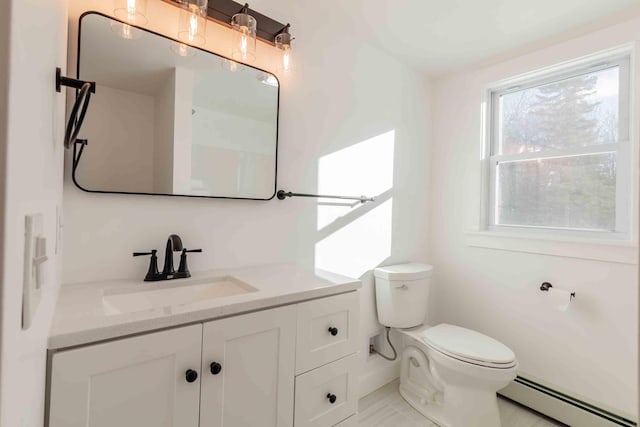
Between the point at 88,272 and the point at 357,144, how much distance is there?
1.49 m

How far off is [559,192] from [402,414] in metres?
1.66

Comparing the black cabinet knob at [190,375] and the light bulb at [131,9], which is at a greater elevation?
the light bulb at [131,9]

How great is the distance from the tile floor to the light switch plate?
174 cm

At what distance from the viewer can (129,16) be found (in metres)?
1.08

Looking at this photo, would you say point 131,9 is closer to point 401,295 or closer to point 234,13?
point 234,13

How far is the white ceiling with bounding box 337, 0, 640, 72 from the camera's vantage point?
1.54 metres

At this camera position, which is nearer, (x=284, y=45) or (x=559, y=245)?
(x=284, y=45)

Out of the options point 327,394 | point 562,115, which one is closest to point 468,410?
point 327,394

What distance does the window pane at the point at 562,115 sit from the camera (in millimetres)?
1694

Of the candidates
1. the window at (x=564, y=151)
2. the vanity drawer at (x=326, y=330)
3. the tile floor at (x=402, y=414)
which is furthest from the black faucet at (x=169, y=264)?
the window at (x=564, y=151)

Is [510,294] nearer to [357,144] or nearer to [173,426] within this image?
[357,144]

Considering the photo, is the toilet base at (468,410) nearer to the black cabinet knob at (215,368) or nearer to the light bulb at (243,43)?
the black cabinet knob at (215,368)

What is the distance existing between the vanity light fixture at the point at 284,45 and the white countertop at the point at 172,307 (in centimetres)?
101

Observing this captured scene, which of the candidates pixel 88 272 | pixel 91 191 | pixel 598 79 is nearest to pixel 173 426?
pixel 88 272
